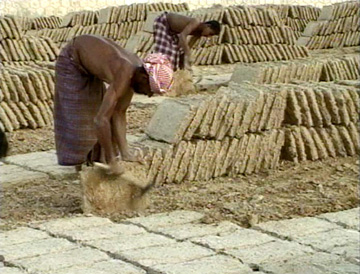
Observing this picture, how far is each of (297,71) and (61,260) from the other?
6.96m

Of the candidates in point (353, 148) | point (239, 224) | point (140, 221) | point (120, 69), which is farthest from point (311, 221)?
point (353, 148)

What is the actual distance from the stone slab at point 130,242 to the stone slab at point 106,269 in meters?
0.22

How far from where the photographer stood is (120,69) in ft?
19.7

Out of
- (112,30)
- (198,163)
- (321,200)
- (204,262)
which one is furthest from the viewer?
(112,30)

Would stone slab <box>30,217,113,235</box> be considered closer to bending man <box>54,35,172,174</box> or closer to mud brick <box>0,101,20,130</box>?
bending man <box>54,35,172,174</box>

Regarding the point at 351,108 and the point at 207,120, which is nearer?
the point at 207,120

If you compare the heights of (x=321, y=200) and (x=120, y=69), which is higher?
(x=120, y=69)

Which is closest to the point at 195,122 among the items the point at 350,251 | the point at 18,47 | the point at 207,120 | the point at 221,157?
the point at 207,120

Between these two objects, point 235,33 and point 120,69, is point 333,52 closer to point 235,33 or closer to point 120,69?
point 235,33

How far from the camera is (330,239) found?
5.42m

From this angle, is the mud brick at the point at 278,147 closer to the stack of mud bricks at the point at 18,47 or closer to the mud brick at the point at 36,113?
the mud brick at the point at 36,113

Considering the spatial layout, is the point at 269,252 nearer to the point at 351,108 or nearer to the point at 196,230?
the point at 196,230

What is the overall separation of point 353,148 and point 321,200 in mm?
1843

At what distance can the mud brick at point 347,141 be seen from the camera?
8.11 m
